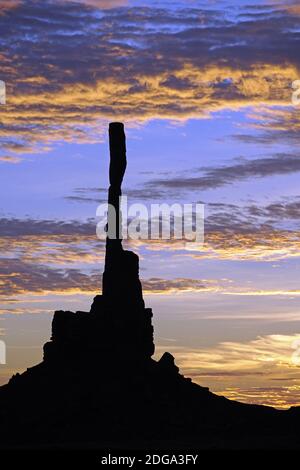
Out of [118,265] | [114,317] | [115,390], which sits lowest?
[115,390]

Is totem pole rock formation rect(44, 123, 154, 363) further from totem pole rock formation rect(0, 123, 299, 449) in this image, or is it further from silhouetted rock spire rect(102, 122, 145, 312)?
totem pole rock formation rect(0, 123, 299, 449)

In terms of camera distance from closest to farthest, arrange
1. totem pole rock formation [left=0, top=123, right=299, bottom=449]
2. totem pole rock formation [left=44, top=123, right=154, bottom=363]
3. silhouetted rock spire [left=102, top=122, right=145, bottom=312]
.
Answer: totem pole rock formation [left=0, top=123, right=299, bottom=449] < silhouetted rock spire [left=102, top=122, right=145, bottom=312] < totem pole rock formation [left=44, top=123, right=154, bottom=363]

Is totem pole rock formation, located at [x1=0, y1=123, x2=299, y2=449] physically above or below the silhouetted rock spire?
below

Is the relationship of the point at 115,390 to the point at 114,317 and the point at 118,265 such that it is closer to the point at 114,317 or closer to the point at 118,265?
the point at 114,317

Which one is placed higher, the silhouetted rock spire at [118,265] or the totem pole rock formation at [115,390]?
the silhouetted rock spire at [118,265]

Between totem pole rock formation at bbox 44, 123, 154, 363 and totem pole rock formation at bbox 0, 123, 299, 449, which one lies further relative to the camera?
totem pole rock formation at bbox 44, 123, 154, 363

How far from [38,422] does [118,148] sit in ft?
130

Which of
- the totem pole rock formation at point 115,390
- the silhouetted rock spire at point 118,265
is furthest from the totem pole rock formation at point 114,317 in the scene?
the totem pole rock formation at point 115,390

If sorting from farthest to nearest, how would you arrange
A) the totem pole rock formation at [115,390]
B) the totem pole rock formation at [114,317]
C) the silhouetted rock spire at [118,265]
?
1. the totem pole rock formation at [114,317]
2. the silhouetted rock spire at [118,265]
3. the totem pole rock formation at [115,390]

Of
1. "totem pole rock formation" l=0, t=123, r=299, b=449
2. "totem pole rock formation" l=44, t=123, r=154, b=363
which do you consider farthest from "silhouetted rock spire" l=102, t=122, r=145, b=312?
"totem pole rock formation" l=0, t=123, r=299, b=449

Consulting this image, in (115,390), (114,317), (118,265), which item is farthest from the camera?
(114,317)

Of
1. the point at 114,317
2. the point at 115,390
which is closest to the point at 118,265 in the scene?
the point at 114,317

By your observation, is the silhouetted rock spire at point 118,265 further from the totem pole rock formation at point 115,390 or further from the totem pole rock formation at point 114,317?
the totem pole rock formation at point 115,390
